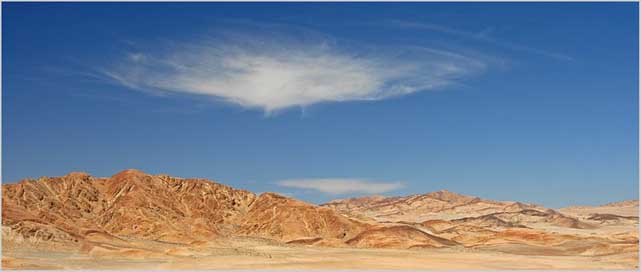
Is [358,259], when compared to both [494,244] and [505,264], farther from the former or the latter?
[494,244]

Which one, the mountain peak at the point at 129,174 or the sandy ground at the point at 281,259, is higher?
the mountain peak at the point at 129,174

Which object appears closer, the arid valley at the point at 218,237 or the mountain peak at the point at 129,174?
the arid valley at the point at 218,237

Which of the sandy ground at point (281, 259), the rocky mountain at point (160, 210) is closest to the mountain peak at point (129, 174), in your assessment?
the rocky mountain at point (160, 210)

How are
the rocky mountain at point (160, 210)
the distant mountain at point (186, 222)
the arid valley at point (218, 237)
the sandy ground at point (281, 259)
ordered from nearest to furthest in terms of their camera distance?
1. the sandy ground at point (281, 259)
2. the arid valley at point (218, 237)
3. the distant mountain at point (186, 222)
4. the rocky mountain at point (160, 210)

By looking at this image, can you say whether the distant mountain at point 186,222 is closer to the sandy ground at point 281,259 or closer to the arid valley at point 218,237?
the arid valley at point 218,237

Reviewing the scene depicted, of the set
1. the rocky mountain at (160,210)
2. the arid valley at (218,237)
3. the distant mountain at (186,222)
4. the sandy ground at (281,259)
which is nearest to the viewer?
the sandy ground at (281,259)

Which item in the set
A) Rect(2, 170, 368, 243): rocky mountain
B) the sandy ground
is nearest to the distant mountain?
Rect(2, 170, 368, 243): rocky mountain

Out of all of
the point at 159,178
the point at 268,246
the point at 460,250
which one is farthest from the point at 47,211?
the point at 460,250

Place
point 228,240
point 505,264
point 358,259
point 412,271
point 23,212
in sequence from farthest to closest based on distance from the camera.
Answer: point 228,240 → point 23,212 → point 358,259 → point 505,264 → point 412,271
